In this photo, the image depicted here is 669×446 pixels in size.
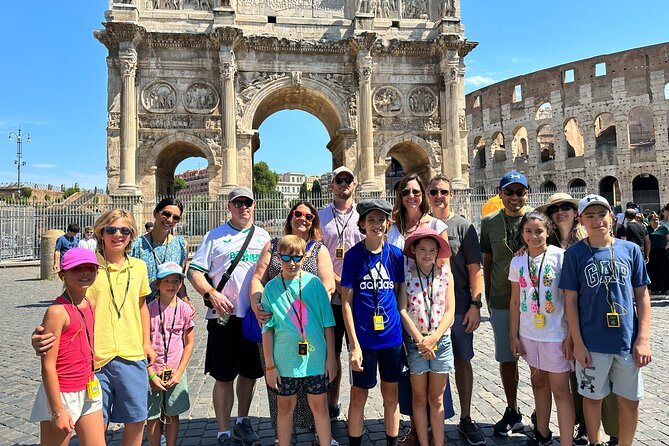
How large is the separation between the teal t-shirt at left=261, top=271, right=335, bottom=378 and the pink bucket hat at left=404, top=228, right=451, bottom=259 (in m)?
0.77

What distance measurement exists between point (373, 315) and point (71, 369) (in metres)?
2.01

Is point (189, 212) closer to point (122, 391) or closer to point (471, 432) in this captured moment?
point (122, 391)

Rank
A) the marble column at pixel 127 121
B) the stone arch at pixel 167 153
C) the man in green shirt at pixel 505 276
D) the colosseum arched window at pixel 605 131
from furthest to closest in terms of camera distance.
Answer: the colosseum arched window at pixel 605 131 → the stone arch at pixel 167 153 → the marble column at pixel 127 121 → the man in green shirt at pixel 505 276

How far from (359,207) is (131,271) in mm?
1757

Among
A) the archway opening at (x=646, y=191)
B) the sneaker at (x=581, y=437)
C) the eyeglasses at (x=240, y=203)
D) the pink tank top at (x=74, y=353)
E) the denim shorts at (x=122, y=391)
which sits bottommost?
the sneaker at (x=581, y=437)

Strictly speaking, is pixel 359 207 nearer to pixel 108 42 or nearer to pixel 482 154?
pixel 108 42

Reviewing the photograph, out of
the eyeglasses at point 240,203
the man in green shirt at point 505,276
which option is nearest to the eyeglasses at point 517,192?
the man in green shirt at point 505,276

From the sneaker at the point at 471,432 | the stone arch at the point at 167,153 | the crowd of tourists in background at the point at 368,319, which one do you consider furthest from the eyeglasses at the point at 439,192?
the stone arch at the point at 167,153

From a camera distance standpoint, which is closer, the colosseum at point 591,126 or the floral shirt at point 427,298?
the floral shirt at point 427,298

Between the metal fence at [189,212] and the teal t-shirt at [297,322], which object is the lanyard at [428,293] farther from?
the metal fence at [189,212]

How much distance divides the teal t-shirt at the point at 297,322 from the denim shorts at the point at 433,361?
2.28ft

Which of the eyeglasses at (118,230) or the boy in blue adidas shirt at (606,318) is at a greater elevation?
the eyeglasses at (118,230)

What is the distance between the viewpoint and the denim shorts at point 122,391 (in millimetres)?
3018

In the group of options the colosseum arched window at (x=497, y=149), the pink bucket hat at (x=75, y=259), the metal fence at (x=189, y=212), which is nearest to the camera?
the pink bucket hat at (x=75, y=259)
